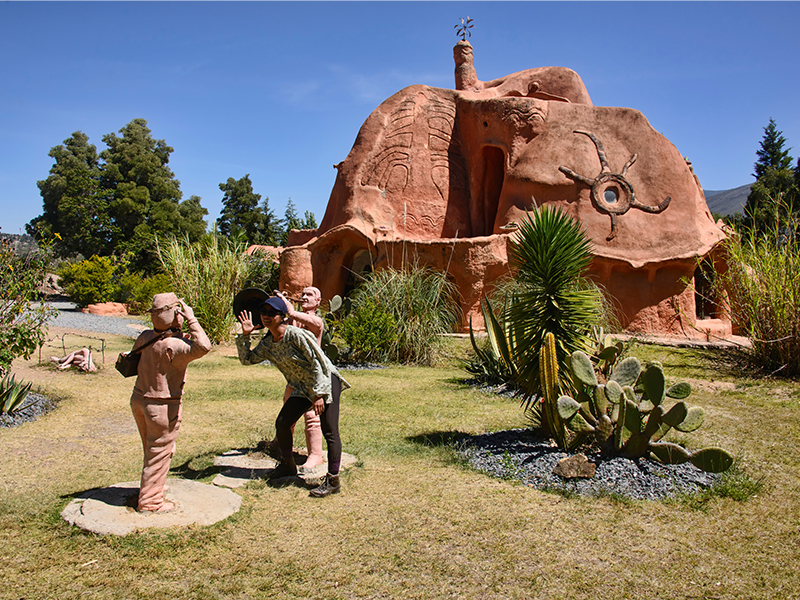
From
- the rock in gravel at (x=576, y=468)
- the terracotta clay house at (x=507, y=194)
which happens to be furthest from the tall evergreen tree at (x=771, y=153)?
the rock in gravel at (x=576, y=468)

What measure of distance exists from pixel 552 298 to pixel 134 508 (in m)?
3.58

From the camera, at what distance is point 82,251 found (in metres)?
30.9

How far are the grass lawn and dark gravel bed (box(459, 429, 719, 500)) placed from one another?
0.14 meters

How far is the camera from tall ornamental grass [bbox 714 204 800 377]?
27.8 ft

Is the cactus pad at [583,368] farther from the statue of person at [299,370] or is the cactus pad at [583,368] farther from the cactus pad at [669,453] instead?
the statue of person at [299,370]

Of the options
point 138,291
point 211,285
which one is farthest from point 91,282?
point 211,285

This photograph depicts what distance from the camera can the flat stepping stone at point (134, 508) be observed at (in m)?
3.37

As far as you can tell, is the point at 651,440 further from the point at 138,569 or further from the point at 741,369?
the point at 741,369

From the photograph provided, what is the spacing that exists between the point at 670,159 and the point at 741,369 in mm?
8151

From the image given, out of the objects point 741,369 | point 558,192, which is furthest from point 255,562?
point 558,192

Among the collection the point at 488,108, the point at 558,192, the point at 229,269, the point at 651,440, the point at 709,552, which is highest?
the point at 488,108

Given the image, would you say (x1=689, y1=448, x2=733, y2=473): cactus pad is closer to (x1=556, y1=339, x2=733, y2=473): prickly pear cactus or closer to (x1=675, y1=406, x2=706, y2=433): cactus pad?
(x1=556, y1=339, x2=733, y2=473): prickly pear cactus

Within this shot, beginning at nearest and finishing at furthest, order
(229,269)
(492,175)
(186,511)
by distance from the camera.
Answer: (186,511) < (229,269) < (492,175)

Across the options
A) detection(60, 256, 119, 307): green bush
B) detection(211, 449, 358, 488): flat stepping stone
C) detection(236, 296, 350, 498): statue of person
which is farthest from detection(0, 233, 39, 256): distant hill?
detection(60, 256, 119, 307): green bush
